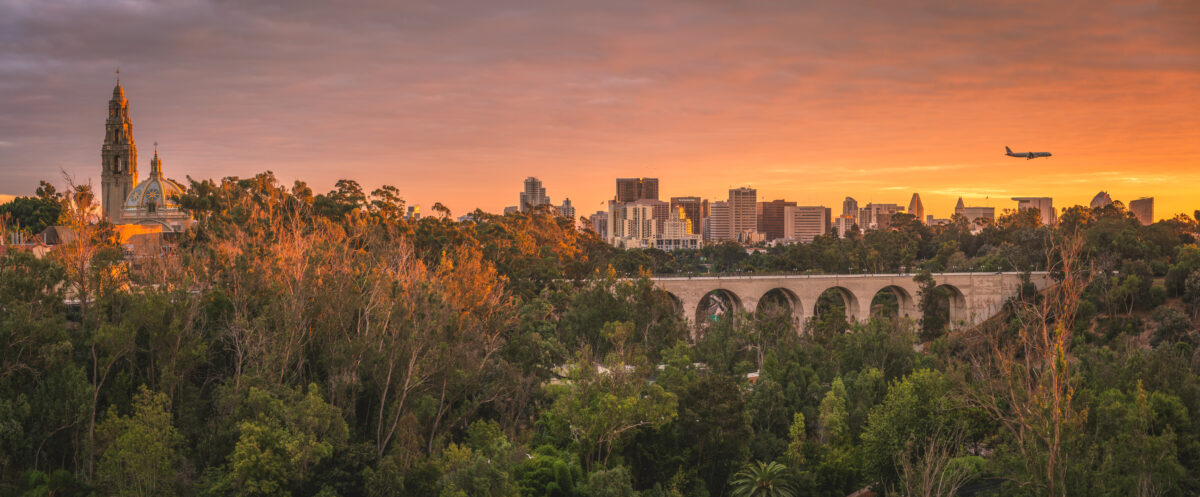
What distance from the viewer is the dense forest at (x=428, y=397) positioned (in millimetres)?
18375

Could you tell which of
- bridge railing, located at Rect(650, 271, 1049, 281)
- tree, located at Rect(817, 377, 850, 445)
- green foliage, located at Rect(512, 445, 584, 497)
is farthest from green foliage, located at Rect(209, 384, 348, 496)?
bridge railing, located at Rect(650, 271, 1049, 281)

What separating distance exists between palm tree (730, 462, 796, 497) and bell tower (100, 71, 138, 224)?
80.8 meters

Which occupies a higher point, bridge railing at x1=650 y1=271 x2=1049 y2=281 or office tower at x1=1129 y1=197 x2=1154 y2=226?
office tower at x1=1129 y1=197 x2=1154 y2=226

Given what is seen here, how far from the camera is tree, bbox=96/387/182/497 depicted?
688 inches

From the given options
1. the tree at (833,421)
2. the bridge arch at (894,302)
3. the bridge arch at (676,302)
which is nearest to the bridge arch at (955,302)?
the bridge arch at (894,302)

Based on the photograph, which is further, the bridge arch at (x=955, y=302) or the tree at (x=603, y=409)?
the bridge arch at (x=955, y=302)

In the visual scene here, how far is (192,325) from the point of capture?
22.0 m

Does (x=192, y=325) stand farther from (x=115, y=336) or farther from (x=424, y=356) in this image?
(x=424, y=356)

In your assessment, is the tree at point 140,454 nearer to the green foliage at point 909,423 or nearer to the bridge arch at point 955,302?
the green foliage at point 909,423

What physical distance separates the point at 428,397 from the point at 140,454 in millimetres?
6486

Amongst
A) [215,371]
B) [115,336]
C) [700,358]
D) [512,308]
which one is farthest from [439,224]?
[115,336]

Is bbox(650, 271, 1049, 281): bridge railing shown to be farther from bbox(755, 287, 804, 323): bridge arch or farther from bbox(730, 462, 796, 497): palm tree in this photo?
bbox(730, 462, 796, 497): palm tree

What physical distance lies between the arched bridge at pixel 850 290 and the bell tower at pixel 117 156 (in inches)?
2396

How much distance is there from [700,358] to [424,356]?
17.3 metres
